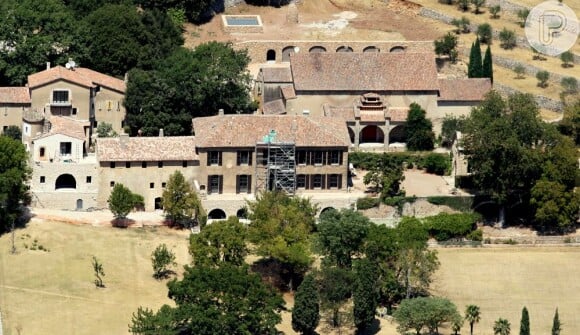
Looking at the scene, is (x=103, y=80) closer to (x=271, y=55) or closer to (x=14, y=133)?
(x=14, y=133)

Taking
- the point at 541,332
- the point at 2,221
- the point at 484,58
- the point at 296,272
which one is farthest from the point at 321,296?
the point at 484,58

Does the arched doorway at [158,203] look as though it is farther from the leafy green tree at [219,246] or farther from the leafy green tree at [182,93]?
the leafy green tree at [219,246]

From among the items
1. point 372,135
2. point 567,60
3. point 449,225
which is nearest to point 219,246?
point 449,225

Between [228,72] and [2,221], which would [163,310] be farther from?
[228,72]

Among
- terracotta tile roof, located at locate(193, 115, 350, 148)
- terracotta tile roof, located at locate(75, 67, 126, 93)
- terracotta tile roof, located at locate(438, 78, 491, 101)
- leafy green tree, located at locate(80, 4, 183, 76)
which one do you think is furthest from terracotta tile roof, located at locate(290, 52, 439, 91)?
terracotta tile roof, located at locate(75, 67, 126, 93)

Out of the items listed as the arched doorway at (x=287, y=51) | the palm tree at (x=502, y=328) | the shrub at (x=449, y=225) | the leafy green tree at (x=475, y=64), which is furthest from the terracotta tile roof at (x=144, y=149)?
the leafy green tree at (x=475, y=64)
